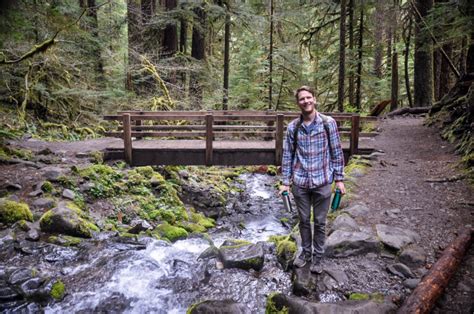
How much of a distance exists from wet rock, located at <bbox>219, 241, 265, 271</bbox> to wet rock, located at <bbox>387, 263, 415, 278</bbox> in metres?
1.74

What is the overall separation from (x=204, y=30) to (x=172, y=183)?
828 cm

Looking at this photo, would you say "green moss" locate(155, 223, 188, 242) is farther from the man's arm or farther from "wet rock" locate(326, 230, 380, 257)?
the man's arm

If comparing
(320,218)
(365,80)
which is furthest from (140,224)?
(365,80)

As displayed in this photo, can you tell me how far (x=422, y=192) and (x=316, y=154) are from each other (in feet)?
13.2

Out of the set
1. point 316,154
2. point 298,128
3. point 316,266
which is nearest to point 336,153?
point 316,154

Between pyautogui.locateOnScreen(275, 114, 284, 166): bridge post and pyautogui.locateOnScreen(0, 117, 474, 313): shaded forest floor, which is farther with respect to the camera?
pyautogui.locateOnScreen(275, 114, 284, 166): bridge post

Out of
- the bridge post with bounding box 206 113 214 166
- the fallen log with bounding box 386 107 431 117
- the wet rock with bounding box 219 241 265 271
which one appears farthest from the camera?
the fallen log with bounding box 386 107 431 117

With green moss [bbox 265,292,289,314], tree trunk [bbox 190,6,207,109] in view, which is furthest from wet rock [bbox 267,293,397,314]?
tree trunk [bbox 190,6,207,109]

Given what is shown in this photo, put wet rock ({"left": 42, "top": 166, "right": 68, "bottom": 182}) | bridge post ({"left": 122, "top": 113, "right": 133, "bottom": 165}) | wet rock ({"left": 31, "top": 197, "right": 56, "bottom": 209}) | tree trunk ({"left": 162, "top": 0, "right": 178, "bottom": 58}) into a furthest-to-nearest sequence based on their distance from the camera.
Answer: tree trunk ({"left": 162, "top": 0, "right": 178, "bottom": 58}), bridge post ({"left": 122, "top": 113, "right": 133, "bottom": 165}), wet rock ({"left": 42, "top": 166, "right": 68, "bottom": 182}), wet rock ({"left": 31, "top": 197, "right": 56, "bottom": 209})

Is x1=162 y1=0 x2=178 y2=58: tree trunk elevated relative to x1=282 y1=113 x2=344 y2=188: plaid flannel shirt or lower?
elevated

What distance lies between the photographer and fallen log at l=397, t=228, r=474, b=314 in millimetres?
3475

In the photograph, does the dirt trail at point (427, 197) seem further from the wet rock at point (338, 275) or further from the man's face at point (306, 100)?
the man's face at point (306, 100)

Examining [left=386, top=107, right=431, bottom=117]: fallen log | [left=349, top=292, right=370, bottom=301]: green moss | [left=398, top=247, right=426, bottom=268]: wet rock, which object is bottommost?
[left=349, top=292, right=370, bottom=301]: green moss

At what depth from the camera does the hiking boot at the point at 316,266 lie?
4.42 metres
